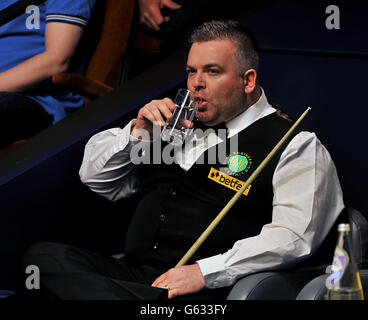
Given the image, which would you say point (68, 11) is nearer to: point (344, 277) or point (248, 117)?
point (248, 117)

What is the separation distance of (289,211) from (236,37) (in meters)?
0.61

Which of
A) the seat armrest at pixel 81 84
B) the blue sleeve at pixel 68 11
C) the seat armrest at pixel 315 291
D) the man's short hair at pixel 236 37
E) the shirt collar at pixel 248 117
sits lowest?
the seat armrest at pixel 315 291

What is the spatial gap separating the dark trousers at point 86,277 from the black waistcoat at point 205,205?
9cm

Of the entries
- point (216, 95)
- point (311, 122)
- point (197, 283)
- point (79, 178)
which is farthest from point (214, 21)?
point (197, 283)

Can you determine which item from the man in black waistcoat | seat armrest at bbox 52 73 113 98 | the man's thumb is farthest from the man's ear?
the man's thumb

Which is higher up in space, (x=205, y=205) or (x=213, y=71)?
(x=213, y=71)

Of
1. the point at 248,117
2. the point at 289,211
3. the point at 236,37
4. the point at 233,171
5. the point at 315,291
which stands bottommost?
the point at 315,291

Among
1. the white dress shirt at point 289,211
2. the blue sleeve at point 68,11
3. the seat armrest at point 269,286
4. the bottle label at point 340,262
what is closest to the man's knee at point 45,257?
the white dress shirt at point 289,211

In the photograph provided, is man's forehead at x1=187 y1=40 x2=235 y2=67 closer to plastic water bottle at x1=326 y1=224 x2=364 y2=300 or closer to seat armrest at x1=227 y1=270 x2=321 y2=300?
seat armrest at x1=227 y1=270 x2=321 y2=300

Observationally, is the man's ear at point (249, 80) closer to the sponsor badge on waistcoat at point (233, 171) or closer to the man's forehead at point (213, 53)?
the man's forehead at point (213, 53)

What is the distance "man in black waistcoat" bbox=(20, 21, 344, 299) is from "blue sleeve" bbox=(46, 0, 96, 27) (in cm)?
54

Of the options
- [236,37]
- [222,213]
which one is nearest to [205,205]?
[222,213]

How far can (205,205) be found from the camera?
2012 mm

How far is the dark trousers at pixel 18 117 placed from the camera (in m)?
2.35
